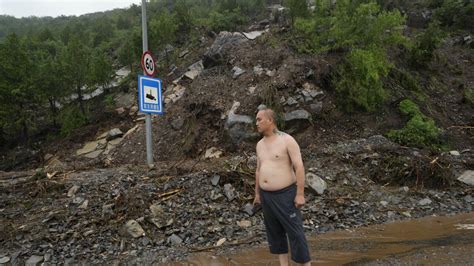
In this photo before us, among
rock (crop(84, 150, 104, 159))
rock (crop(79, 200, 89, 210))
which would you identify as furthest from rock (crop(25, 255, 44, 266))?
rock (crop(84, 150, 104, 159))

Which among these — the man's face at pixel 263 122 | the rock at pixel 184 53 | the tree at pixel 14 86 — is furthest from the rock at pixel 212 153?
the tree at pixel 14 86

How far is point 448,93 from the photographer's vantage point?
46.2ft

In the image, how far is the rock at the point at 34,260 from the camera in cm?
512

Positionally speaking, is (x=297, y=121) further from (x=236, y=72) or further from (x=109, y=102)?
(x=109, y=102)

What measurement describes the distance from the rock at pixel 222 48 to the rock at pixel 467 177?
8.33 m

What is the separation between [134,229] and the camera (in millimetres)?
5707

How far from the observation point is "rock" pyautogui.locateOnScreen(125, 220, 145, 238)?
18.6 ft

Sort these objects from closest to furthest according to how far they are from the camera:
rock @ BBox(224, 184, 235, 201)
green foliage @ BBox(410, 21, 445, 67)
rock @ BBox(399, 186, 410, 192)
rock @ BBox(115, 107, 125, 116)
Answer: rock @ BBox(224, 184, 235, 201) → rock @ BBox(399, 186, 410, 192) → green foliage @ BBox(410, 21, 445, 67) → rock @ BBox(115, 107, 125, 116)

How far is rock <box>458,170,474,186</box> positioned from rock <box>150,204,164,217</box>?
20.6ft

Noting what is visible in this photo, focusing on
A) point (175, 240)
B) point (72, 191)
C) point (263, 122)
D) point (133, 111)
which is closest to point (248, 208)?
point (175, 240)

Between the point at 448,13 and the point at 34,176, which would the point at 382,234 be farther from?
the point at 448,13

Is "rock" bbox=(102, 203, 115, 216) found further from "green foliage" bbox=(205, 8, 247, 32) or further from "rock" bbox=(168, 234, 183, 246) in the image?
"green foliage" bbox=(205, 8, 247, 32)

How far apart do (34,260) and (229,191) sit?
128 inches

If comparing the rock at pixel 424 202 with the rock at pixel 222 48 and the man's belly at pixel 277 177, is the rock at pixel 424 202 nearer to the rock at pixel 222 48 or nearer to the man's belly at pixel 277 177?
the man's belly at pixel 277 177
